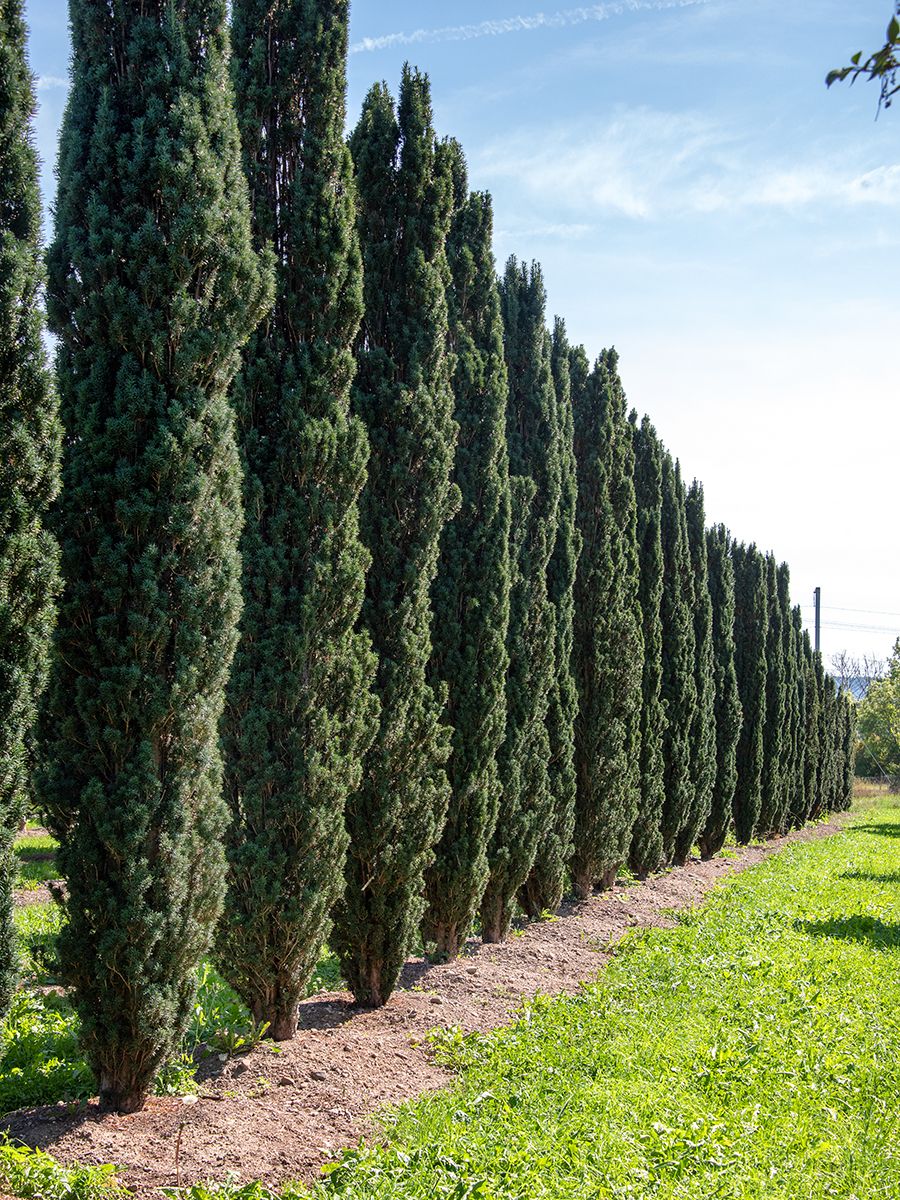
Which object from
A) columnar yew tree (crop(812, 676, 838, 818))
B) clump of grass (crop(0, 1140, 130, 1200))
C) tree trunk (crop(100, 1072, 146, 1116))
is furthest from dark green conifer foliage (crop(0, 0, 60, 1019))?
columnar yew tree (crop(812, 676, 838, 818))

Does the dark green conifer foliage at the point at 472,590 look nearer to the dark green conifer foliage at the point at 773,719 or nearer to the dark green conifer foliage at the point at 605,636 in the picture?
the dark green conifer foliage at the point at 605,636

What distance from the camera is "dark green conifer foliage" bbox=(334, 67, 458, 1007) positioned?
7.82 meters

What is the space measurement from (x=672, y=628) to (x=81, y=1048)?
15558mm

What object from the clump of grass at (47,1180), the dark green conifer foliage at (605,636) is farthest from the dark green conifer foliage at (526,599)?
the clump of grass at (47,1180)

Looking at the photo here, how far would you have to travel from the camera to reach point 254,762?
6645mm

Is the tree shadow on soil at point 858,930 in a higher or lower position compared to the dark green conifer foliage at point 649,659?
lower

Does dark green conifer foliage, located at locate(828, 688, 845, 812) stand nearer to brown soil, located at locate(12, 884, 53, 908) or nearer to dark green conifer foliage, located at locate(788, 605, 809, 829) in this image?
dark green conifer foliage, located at locate(788, 605, 809, 829)

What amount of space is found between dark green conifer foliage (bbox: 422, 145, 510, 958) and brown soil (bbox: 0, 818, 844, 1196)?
3.16 feet

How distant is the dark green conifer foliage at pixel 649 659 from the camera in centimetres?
1614

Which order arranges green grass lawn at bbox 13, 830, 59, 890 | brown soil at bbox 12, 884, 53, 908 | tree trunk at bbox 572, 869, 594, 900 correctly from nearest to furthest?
brown soil at bbox 12, 884, 53, 908
tree trunk at bbox 572, 869, 594, 900
green grass lawn at bbox 13, 830, 59, 890

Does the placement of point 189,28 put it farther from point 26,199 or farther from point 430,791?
point 430,791

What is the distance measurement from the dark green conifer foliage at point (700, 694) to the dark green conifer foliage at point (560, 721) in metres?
6.60

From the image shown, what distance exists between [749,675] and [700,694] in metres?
6.98

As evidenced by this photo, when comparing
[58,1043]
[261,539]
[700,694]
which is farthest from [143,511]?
[700,694]
